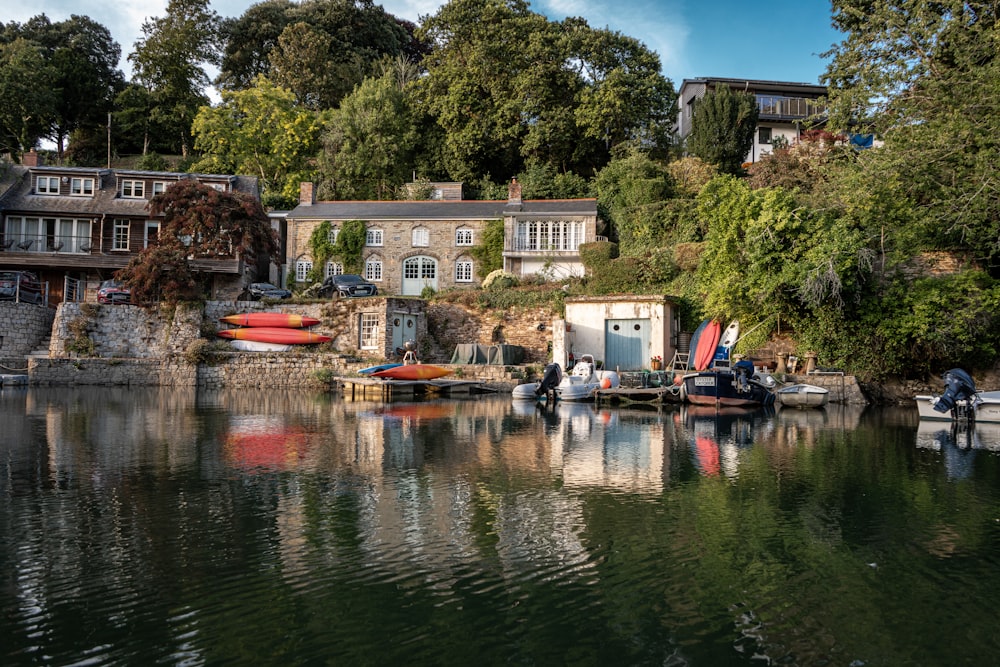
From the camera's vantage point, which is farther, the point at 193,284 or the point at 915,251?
the point at 193,284

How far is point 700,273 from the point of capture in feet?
91.9

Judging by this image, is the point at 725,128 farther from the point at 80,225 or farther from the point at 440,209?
the point at 80,225

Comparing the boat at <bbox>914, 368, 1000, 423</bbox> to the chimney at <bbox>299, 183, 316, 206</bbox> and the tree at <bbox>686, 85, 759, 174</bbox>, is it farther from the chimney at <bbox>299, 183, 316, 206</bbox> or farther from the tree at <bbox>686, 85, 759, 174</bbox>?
the chimney at <bbox>299, 183, 316, 206</bbox>

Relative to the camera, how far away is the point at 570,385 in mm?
23828

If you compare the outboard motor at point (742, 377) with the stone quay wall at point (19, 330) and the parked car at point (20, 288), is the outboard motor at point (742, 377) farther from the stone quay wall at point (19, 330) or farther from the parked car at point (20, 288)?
the parked car at point (20, 288)

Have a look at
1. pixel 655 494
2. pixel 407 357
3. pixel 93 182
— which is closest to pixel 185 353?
pixel 407 357

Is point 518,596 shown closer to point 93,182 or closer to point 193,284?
point 193,284

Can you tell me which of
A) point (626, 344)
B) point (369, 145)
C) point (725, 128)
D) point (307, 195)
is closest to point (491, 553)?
point (626, 344)

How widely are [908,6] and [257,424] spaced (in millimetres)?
19987

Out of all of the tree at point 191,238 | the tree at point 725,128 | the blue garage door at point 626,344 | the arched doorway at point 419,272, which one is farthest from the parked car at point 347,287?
the tree at point 725,128

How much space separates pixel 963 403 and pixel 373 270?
2958 cm

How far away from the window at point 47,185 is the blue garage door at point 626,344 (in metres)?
30.9

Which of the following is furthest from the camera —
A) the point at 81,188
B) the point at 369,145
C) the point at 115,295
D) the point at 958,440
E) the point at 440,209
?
the point at 369,145

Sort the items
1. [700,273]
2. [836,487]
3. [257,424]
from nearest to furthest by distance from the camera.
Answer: [836,487]
[257,424]
[700,273]
